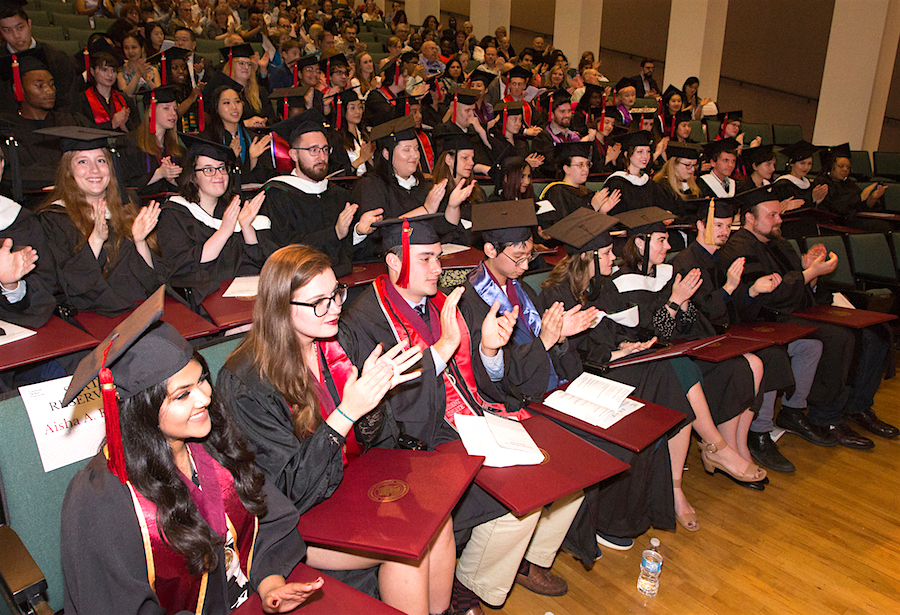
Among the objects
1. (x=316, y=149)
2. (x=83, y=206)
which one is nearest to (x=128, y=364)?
(x=83, y=206)

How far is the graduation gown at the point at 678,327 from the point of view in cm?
327

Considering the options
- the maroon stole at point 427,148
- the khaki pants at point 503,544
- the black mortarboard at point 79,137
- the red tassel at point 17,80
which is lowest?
the khaki pants at point 503,544

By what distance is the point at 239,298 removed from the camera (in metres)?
2.80

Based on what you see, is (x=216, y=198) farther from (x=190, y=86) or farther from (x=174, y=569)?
(x=190, y=86)

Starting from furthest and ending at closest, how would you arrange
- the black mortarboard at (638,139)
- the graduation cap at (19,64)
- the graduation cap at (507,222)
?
the black mortarboard at (638,139) < the graduation cap at (19,64) < the graduation cap at (507,222)

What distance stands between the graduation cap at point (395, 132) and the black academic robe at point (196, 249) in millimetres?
1384

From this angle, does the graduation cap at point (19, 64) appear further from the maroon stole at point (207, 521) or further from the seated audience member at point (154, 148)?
the maroon stole at point (207, 521)

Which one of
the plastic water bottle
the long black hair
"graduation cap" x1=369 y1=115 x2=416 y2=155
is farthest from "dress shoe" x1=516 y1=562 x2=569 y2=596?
"graduation cap" x1=369 y1=115 x2=416 y2=155

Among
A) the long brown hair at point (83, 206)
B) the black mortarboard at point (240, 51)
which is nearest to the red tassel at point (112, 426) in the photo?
the long brown hair at point (83, 206)

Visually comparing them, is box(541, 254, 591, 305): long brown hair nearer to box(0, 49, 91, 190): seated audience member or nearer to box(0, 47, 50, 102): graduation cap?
box(0, 49, 91, 190): seated audience member

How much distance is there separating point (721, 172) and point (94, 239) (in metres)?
5.53

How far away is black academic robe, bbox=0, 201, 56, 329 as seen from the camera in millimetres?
2436

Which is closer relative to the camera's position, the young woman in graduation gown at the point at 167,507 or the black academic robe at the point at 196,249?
the young woman in graduation gown at the point at 167,507

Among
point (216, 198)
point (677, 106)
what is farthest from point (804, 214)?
point (216, 198)
